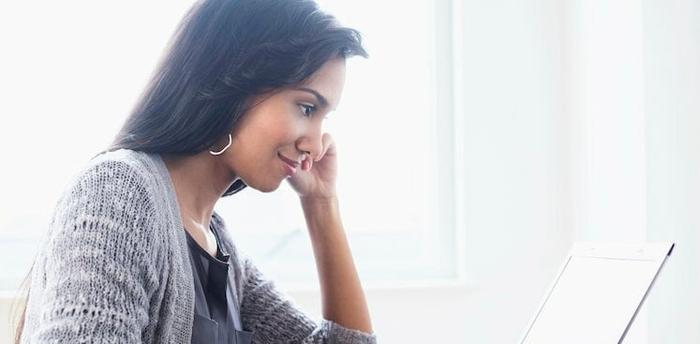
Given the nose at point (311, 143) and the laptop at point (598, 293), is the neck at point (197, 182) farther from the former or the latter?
the laptop at point (598, 293)

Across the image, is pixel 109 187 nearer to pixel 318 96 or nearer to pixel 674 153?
pixel 318 96

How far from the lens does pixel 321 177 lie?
4.50 ft

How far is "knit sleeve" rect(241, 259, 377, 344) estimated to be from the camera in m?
1.28

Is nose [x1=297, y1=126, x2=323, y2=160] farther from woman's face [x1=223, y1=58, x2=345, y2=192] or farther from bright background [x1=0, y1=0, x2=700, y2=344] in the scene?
bright background [x1=0, y1=0, x2=700, y2=344]

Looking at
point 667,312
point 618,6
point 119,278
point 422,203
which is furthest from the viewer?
point 422,203

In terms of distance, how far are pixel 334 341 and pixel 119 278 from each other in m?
0.55

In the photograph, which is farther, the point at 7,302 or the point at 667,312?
the point at 7,302

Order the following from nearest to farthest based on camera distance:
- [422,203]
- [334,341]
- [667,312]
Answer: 1. [334,341]
2. [667,312]
3. [422,203]

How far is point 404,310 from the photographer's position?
1777 mm

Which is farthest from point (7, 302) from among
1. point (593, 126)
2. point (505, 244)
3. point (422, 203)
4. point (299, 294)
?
point (593, 126)

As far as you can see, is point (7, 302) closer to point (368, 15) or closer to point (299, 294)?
point (299, 294)

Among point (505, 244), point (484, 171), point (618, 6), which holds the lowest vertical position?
point (505, 244)

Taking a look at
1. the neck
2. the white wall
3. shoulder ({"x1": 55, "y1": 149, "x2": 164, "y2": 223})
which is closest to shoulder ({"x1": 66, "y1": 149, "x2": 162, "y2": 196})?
shoulder ({"x1": 55, "y1": 149, "x2": 164, "y2": 223})

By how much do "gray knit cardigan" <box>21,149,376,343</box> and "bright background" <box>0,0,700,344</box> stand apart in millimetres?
824
